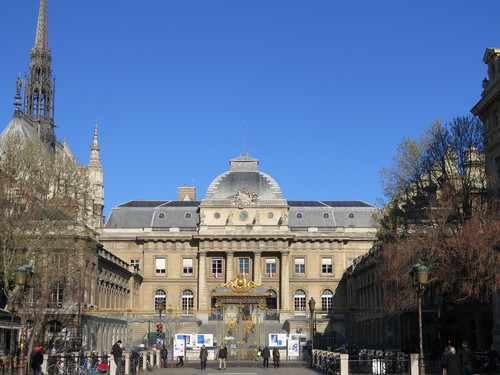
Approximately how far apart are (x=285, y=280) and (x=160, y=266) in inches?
557

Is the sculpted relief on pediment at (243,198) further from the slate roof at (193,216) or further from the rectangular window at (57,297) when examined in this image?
the rectangular window at (57,297)

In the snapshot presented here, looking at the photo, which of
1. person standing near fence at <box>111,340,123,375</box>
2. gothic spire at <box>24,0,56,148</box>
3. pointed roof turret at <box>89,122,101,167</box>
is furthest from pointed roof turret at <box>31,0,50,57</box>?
person standing near fence at <box>111,340,123,375</box>

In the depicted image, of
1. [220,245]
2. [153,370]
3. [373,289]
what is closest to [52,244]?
[153,370]

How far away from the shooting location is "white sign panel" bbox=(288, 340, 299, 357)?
47.4 metres

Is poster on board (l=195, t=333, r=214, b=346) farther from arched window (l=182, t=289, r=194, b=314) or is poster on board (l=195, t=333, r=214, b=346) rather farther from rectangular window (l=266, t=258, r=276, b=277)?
arched window (l=182, t=289, r=194, b=314)

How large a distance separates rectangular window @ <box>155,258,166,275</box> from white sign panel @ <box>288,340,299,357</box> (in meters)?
39.8

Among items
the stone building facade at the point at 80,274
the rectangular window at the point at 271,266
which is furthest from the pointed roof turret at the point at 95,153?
the rectangular window at the point at 271,266

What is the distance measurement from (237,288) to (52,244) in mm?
11564

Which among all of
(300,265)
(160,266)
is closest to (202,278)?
(160,266)

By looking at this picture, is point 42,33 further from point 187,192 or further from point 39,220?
point 39,220

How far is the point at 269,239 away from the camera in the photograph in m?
83.8

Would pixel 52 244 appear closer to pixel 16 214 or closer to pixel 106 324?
pixel 16 214

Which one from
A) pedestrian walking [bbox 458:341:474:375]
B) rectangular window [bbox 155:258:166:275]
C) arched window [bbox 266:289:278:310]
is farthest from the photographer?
rectangular window [bbox 155:258:166:275]

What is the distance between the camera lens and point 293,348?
47.8 m
